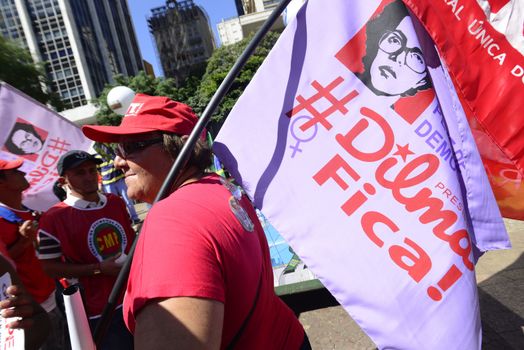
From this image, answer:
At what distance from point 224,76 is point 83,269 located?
21.3 metres

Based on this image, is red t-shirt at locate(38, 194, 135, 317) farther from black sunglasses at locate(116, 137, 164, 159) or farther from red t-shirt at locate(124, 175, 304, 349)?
red t-shirt at locate(124, 175, 304, 349)

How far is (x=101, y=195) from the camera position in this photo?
2.64 meters

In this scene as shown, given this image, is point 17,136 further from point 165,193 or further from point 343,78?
point 343,78

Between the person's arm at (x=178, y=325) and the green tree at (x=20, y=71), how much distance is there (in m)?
23.5

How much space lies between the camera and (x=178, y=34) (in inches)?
3346

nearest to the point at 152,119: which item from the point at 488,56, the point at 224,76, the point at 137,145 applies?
the point at 137,145

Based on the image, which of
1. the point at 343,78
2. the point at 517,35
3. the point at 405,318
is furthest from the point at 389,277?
the point at 517,35

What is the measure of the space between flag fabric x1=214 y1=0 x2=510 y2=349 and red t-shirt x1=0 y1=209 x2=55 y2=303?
6.27 ft

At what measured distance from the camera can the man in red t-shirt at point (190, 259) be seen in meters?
0.78

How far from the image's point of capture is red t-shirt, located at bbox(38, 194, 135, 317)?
7.34 ft

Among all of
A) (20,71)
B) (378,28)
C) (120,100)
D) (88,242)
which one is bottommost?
(88,242)

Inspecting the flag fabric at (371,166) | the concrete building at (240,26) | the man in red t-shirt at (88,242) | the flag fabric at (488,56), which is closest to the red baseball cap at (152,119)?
the flag fabric at (371,166)

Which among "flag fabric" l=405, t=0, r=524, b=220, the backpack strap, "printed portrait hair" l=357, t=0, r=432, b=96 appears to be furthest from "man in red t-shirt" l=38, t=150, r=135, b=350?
"flag fabric" l=405, t=0, r=524, b=220

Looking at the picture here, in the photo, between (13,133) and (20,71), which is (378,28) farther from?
(20,71)
